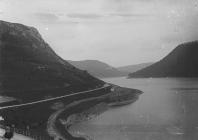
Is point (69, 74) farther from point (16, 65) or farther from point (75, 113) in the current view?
point (75, 113)

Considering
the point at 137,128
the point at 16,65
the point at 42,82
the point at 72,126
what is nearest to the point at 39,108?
the point at 72,126

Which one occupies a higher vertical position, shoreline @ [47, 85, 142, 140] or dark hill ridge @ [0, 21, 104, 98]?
dark hill ridge @ [0, 21, 104, 98]

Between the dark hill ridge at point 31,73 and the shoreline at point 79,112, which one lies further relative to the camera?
the dark hill ridge at point 31,73

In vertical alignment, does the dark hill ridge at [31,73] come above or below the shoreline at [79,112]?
above

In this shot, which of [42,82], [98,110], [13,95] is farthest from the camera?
[42,82]

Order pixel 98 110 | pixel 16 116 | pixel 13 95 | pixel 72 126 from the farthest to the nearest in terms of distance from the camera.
Result: 1. pixel 98 110
2. pixel 13 95
3. pixel 72 126
4. pixel 16 116

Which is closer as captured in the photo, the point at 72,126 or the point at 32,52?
the point at 72,126
